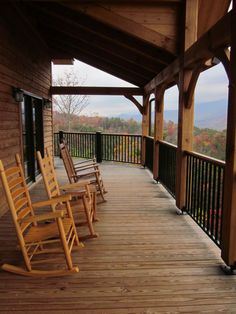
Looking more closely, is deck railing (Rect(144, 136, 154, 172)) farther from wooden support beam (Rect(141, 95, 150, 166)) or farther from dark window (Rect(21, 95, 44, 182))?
dark window (Rect(21, 95, 44, 182))

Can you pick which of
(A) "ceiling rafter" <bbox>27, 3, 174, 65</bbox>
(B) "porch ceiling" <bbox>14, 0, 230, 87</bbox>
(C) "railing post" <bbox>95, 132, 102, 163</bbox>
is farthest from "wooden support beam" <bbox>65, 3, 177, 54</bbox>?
(C) "railing post" <bbox>95, 132, 102, 163</bbox>

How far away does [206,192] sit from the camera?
3.22m

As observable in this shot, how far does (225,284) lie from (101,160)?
7.23m

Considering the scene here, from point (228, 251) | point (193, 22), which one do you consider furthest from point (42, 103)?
point (228, 251)

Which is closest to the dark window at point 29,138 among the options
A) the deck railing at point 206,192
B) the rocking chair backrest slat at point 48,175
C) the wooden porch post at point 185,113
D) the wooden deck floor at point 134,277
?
the wooden deck floor at point 134,277

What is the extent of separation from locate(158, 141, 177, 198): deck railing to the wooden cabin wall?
8.61ft

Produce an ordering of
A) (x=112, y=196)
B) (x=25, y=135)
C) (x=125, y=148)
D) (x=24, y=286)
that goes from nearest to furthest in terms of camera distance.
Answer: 1. (x=24, y=286)
2. (x=112, y=196)
3. (x=25, y=135)
4. (x=125, y=148)

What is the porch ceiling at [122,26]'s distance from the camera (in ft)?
12.2

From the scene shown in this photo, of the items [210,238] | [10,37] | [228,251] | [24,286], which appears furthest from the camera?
[10,37]

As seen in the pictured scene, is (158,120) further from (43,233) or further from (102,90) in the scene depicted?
(43,233)

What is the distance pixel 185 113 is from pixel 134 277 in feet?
7.56

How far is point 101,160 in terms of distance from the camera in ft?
30.4

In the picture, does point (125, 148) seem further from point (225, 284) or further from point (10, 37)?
point (225, 284)

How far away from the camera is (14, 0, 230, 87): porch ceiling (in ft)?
12.2
